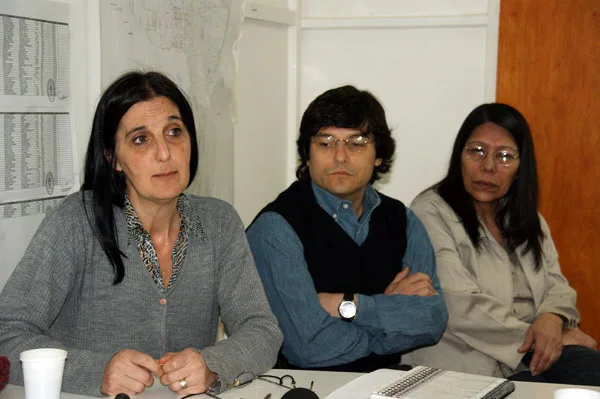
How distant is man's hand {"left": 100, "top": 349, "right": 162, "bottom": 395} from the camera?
1598mm

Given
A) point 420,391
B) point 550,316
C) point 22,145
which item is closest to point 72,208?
point 22,145

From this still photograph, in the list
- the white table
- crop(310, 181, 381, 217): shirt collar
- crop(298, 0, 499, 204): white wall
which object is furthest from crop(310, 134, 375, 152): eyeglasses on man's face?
crop(298, 0, 499, 204): white wall

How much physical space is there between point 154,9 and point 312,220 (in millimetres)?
881

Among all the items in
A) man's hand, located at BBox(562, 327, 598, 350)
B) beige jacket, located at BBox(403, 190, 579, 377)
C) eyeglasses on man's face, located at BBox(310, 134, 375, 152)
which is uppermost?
eyeglasses on man's face, located at BBox(310, 134, 375, 152)

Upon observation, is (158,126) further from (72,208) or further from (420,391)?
(420,391)

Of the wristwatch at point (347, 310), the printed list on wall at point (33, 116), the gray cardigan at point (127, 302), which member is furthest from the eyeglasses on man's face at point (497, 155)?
the printed list on wall at point (33, 116)

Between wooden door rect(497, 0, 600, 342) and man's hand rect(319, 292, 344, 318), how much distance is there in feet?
5.45

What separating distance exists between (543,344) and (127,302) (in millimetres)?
1495

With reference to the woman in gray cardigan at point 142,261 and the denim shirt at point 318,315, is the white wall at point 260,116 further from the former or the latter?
the woman in gray cardigan at point 142,261

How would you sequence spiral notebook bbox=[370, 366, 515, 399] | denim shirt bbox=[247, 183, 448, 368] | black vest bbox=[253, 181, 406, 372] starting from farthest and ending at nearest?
black vest bbox=[253, 181, 406, 372], denim shirt bbox=[247, 183, 448, 368], spiral notebook bbox=[370, 366, 515, 399]

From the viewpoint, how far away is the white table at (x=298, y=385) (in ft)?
5.34

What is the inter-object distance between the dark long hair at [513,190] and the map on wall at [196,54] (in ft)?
2.90

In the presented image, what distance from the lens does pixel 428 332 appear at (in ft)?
7.88

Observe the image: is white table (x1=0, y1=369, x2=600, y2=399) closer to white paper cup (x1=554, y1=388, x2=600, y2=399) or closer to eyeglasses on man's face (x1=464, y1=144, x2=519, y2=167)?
white paper cup (x1=554, y1=388, x2=600, y2=399)
